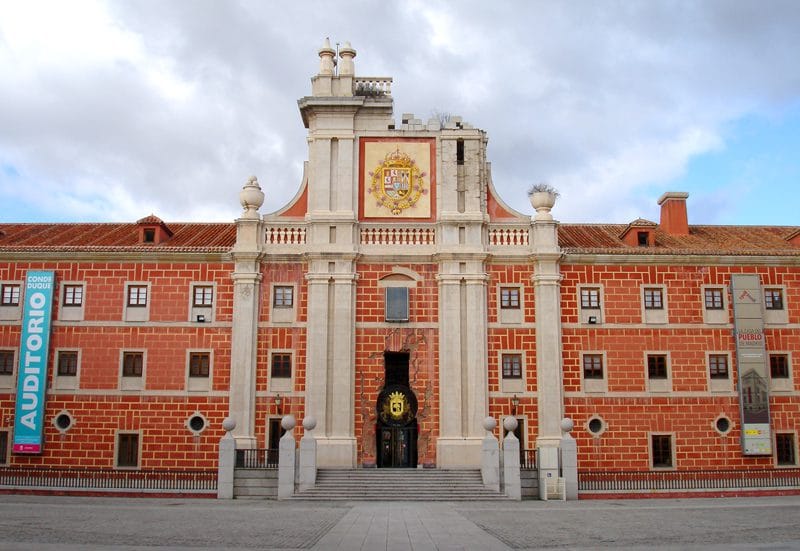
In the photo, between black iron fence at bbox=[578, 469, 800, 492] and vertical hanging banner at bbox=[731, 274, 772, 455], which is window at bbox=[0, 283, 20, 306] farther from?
vertical hanging banner at bbox=[731, 274, 772, 455]

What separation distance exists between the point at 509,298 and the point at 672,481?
380 inches

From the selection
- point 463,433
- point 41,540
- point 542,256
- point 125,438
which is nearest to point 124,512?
point 41,540

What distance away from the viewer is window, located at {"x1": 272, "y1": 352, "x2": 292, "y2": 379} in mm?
34750

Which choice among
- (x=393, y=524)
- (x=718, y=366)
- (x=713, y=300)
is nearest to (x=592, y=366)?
(x=718, y=366)

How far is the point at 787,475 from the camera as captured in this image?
34000mm

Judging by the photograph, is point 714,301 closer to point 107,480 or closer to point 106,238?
point 107,480

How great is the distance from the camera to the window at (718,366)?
116ft

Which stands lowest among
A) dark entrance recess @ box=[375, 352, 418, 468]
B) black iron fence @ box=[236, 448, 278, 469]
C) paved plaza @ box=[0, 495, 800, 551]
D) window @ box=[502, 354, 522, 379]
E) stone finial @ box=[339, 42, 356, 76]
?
paved plaza @ box=[0, 495, 800, 551]

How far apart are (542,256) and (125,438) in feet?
61.2

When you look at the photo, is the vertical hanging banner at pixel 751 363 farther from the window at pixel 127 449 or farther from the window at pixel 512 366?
the window at pixel 127 449

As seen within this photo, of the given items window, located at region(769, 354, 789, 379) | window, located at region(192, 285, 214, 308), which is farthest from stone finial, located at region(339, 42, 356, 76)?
window, located at region(769, 354, 789, 379)

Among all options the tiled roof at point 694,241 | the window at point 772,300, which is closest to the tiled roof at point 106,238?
the tiled roof at point 694,241

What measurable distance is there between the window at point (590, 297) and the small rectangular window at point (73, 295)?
69.3 feet

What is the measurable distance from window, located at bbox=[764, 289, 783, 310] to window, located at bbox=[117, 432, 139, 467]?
88.2 feet
